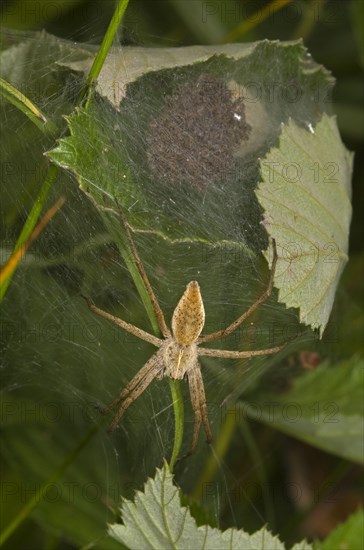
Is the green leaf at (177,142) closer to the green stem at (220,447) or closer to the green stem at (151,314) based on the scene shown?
the green stem at (151,314)

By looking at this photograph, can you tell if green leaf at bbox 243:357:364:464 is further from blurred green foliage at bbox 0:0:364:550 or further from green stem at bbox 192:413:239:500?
green stem at bbox 192:413:239:500

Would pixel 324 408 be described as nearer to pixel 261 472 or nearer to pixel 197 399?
pixel 197 399


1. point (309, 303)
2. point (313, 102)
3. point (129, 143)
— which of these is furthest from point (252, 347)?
point (313, 102)

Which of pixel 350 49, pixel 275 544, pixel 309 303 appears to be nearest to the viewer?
pixel 275 544

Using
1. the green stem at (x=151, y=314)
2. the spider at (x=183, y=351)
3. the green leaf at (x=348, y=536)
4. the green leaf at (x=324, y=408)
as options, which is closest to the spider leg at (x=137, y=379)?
the spider at (x=183, y=351)

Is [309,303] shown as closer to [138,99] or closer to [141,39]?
[138,99]

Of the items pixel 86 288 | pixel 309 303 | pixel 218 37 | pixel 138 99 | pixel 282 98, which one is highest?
pixel 218 37
